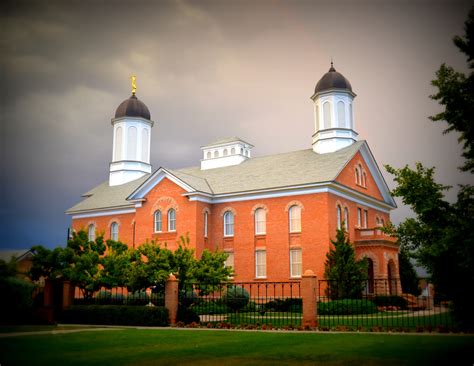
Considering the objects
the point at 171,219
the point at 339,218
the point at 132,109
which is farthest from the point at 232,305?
the point at 132,109

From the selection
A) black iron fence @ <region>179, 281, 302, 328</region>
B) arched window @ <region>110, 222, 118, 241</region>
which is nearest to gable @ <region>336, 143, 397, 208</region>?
black iron fence @ <region>179, 281, 302, 328</region>

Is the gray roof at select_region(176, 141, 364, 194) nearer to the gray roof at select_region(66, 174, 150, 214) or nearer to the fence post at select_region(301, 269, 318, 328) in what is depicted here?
the gray roof at select_region(66, 174, 150, 214)

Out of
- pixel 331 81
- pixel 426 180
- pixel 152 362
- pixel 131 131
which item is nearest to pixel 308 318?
pixel 426 180

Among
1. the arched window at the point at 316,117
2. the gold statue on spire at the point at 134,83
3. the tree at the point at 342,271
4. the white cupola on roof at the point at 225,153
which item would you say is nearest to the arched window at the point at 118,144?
the gold statue on spire at the point at 134,83

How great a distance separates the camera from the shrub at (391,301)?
32.0m

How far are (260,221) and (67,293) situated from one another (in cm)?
1626

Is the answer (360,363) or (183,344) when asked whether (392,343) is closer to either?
(360,363)

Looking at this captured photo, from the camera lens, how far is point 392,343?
45.4 ft

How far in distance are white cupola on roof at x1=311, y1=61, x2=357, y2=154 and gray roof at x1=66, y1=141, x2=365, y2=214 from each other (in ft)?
3.03

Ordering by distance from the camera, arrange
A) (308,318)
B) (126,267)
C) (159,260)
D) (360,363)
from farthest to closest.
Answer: (126,267) < (159,260) < (308,318) < (360,363)

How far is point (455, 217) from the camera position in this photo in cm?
1180

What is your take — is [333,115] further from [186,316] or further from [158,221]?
[186,316]

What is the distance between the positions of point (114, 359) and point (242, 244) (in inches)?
1026

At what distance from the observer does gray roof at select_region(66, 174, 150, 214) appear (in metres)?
46.1
